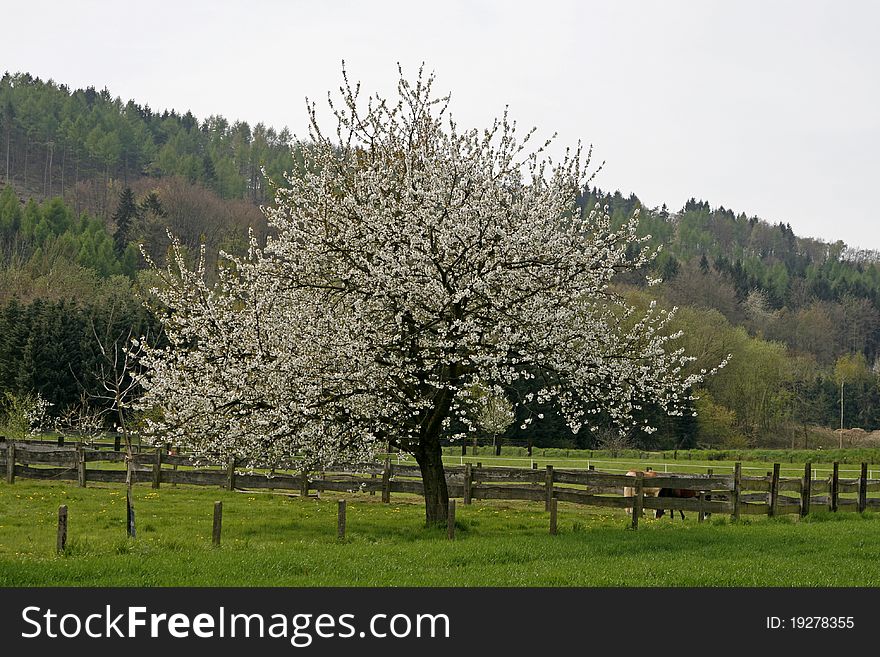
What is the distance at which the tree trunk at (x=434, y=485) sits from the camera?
20.3 meters

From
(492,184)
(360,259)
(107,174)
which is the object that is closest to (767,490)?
(492,184)

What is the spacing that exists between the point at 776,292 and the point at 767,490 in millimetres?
148188

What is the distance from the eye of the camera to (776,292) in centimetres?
16062

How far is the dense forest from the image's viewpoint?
64.0 m

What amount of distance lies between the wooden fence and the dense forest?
2.35m

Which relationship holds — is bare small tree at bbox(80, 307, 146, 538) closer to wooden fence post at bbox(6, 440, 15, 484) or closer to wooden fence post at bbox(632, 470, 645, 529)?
wooden fence post at bbox(6, 440, 15, 484)

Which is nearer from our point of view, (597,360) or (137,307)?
(597,360)

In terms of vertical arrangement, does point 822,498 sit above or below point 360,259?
below

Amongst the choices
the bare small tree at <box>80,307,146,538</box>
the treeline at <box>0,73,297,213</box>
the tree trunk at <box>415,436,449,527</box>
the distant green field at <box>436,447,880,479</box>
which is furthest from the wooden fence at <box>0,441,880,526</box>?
the treeline at <box>0,73,297,213</box>

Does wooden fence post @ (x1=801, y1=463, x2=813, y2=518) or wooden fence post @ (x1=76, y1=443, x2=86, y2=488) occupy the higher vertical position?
wooden fence post @ (x1=801, y1=463, x2=813, y2=518)

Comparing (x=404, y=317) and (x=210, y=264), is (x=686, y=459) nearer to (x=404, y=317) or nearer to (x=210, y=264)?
(x=404, y=317)

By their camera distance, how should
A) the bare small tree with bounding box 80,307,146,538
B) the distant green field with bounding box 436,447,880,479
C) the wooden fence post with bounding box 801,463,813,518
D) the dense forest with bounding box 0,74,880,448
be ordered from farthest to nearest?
1. the dense forest with bounding box 0,74,880,448
2. the distant green field with bounding box 436,447,880,479
3. the wooden fence post with bounding box 801,463,813,518
4. the bare small tree with bounding box 80,307,146,538

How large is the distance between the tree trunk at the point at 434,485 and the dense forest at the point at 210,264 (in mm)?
4788
